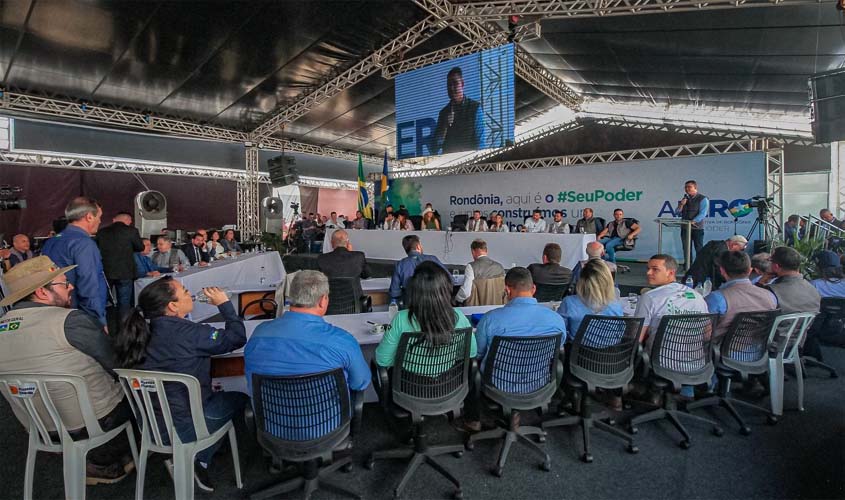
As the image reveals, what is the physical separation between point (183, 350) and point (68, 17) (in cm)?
645

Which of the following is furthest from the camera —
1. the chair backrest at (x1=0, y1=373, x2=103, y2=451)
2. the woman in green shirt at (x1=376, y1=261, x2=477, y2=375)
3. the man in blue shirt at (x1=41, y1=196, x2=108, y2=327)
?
the man in blue shirt at (x1=41, y1=196, x2=108, y2=327)

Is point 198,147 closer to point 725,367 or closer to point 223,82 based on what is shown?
point 223,82

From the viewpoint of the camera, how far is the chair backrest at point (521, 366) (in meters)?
2.08

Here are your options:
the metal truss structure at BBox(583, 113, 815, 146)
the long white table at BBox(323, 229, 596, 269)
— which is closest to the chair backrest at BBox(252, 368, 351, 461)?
the long white table at BBox(323, 229, 596, 269)

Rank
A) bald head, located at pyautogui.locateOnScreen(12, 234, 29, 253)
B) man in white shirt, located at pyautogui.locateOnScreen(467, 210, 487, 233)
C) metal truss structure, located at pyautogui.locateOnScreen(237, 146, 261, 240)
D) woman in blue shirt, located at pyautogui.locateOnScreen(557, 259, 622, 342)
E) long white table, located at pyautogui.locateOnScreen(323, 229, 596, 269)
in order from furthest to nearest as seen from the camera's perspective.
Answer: metal truss structure, located at pyautogui.locateOnScreen(237, 146, 261, 240)
man in white shirt, located at pyautogui.locateOnScreen(467, 210, 487, 233)
long white table, located at pyautogui.locateOnScreen(323, 229, 596, 269)
bald head, located at pyautogui.locateOnScreen(12, 234, 29, 253)
woman in blue shirt, located at pyautogui.locateOnScreen(557, 259, 622, 342)

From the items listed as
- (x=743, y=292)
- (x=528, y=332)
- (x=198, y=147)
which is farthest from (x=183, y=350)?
(x=198, y=147)

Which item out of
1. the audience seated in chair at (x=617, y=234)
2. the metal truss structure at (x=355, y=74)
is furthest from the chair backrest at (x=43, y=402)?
the audience seated in chair at (x=617, y=234)

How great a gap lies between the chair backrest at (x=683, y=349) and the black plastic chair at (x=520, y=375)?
0.67m

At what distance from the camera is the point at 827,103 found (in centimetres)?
509

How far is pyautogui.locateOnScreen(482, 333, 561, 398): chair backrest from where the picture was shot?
2.08 meters

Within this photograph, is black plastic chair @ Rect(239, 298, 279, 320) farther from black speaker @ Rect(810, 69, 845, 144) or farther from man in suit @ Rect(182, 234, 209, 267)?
black speaker @ Rect(810, 69, 845, 144)

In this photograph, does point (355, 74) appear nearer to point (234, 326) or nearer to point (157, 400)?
point (234, 326)

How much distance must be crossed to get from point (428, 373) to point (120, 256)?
3653 millimetres

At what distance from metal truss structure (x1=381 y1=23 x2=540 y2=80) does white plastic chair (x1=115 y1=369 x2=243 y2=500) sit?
271 inches
